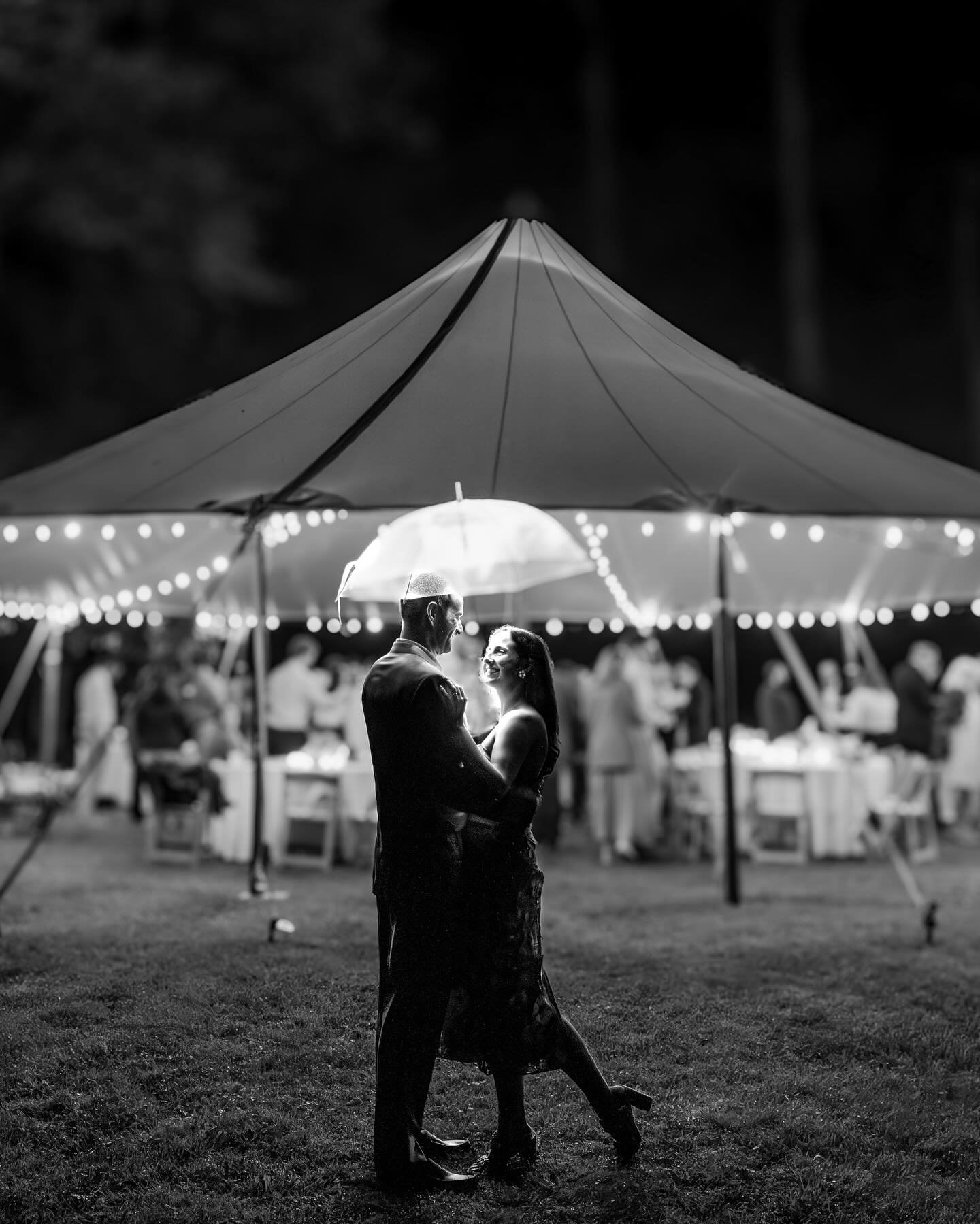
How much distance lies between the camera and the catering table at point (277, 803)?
912 cm


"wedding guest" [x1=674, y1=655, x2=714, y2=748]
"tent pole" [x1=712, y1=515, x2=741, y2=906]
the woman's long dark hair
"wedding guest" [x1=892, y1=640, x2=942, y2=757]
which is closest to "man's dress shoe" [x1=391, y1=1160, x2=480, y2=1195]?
the woman's long dark hair

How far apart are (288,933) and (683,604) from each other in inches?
266

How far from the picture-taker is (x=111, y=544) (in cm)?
985

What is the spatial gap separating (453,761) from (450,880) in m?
0.34

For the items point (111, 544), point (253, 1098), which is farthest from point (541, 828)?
point (253, 1098)

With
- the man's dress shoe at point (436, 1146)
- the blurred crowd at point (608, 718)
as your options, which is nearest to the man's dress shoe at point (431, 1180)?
the man's dress shoe at point (436, 1146)

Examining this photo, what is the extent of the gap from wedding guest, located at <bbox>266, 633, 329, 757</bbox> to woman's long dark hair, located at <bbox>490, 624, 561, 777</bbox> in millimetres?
6344

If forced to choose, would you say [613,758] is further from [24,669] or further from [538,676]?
[538,676]

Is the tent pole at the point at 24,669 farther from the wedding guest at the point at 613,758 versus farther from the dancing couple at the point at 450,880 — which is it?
the dancing couple at the point at 450,880

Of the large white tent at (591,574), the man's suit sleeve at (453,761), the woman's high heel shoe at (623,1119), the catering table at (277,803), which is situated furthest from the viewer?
the large white tent at (591,574)

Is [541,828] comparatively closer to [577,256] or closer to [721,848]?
[721,848]

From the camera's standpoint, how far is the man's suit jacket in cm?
339

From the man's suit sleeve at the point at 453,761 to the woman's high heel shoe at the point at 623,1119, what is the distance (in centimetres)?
98

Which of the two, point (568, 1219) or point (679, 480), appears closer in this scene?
point (568, 1219)
